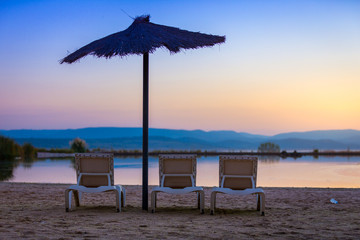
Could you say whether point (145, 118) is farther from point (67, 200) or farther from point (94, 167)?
point (67, 200)

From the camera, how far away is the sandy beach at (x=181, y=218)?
165 inches

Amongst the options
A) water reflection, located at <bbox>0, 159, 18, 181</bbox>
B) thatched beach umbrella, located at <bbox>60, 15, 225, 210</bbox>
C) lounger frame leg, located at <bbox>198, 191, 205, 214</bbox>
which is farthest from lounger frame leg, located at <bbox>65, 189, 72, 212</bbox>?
water reflection, located at <bbox>0, 159, 18, 181</bbox>

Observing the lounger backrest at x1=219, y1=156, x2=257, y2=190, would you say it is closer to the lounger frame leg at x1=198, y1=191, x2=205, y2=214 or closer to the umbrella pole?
the lounger frame leg at x1=198, y1=191, x2=205, y2=214

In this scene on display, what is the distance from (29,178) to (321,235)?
9.87m

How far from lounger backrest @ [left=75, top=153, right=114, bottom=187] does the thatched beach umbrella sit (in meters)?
0.49

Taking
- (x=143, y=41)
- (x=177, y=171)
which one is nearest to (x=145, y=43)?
(x=143, y=41)

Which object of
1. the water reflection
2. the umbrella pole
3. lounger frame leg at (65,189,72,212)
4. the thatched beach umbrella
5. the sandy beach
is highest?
the thatched beach umbrella

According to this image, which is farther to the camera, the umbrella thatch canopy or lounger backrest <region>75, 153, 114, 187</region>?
lounger backrest <region>75, 153, 114, 187</region>

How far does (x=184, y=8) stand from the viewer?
32.4 feet

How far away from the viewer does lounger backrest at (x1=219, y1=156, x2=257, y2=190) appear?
573 cm

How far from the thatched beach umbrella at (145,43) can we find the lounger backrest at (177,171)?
246 millimetres

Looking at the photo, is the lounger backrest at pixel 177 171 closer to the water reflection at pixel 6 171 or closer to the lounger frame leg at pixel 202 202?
the lounger frame leg at pixel 202 202

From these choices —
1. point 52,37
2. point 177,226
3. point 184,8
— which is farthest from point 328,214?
point 52,37

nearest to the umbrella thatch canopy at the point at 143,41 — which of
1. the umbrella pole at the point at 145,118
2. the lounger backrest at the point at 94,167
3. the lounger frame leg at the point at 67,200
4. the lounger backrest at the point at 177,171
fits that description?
the umbrella pole at the point at 145,118
